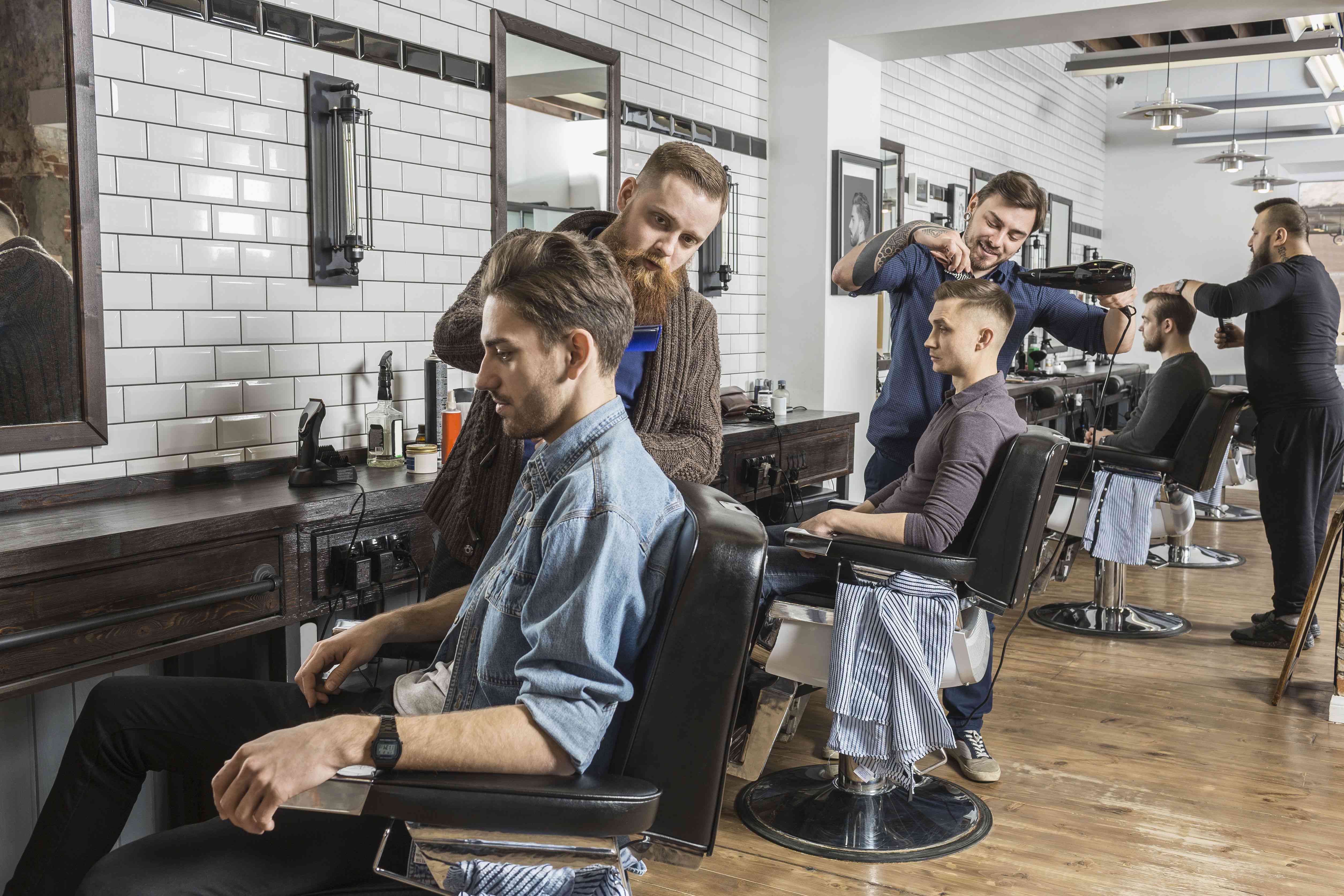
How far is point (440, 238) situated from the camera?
3240mm

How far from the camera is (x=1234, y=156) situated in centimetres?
799

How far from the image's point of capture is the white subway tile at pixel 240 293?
2.62m

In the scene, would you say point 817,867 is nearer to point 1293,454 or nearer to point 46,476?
point 46,476

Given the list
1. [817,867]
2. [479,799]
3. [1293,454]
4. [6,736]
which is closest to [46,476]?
[6,736]

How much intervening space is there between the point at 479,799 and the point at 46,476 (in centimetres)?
152

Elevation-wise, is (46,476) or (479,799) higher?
(46,476)

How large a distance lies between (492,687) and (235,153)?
1.74 metres

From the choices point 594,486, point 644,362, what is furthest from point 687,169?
point 594,486

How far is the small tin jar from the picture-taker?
8.98 ft

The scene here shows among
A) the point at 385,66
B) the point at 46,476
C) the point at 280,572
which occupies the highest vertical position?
the point at 385,66

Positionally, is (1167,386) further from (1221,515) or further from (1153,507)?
(1221,515)

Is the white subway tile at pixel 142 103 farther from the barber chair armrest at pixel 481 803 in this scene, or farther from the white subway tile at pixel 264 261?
the barber chair armrest at pixel 481 803

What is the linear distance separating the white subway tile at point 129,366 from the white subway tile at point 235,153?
1.55ft

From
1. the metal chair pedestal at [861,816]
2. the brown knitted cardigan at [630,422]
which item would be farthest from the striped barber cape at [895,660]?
the brown knitted cardigan at [630,422]
